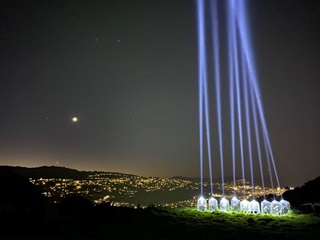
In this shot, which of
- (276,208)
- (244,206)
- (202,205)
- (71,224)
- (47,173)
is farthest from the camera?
(47,173)

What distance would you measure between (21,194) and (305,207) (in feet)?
72.8

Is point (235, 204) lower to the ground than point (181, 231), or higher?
higher

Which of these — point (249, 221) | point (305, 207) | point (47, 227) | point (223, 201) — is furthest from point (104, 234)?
point (305, 207)

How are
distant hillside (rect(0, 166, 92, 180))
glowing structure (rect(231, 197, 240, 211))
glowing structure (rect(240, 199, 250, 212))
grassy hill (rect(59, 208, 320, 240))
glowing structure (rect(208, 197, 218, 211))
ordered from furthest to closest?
distant hillside (rect(0, 166, 92, 180)) → glowing structure (rect(208, 197, 218, 211)) → glowing structure (rect(231, 197, 240, 211)) → glowing structure (rect(240, 199, 250, 212)) → grassy hill (rect(59, 208, 320, 240))

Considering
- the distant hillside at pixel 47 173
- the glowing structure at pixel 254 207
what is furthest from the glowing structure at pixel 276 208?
the distant hillside at pixel 47 173

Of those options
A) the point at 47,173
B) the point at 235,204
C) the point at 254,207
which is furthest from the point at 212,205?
the point at 47,173

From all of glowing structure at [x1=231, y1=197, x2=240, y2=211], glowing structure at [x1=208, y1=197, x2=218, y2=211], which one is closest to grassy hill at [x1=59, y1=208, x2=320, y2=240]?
glowing structure at [x1=231, y1=197, x2=240, y2=211]

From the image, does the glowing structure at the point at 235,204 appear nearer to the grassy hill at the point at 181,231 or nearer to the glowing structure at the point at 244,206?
the glowing structure at the point at 244,206

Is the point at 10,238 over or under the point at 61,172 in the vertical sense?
under

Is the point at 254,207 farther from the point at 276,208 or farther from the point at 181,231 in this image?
the point at 181,231

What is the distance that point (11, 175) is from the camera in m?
14.0

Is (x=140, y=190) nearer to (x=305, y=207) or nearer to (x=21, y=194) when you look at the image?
(x=305, y=207)

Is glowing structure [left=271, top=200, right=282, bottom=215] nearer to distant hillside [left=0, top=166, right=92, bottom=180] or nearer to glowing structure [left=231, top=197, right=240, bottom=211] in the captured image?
glowing structure [left=231, top=197, right=240, bottom=211]

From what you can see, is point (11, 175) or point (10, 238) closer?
point (10, 238)
